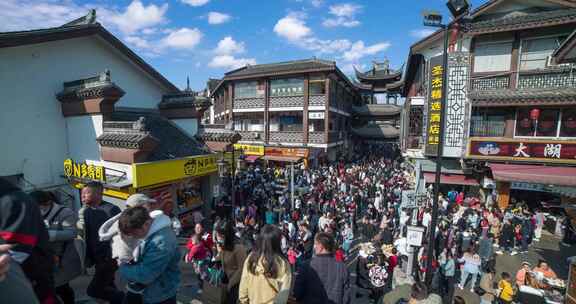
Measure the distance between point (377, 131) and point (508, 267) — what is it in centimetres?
2638

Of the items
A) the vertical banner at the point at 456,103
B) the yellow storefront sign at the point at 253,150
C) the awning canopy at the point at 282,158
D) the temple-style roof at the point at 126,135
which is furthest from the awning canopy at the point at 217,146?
the yellow storefront sign at the point at 253,150

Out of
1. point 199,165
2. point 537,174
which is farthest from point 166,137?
point 537,174

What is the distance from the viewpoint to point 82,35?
378 inches

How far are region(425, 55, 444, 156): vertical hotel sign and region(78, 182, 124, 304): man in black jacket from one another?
13650 mm

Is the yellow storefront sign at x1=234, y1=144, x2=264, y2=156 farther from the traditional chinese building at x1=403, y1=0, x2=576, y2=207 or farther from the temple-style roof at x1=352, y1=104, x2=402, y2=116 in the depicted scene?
the temple-style roof at x1=352, y1=104, x2=402, y2=116

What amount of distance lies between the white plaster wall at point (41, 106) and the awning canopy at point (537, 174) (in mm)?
16838

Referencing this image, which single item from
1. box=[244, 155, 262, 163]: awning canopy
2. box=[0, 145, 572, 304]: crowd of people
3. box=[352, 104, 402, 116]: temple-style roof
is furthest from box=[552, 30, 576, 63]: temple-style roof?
box=[352, 104, 402, 116]: temple-style roof

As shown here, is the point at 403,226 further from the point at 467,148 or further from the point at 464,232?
the point at 467,148

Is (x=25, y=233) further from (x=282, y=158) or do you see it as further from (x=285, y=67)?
(x=285, y=67)

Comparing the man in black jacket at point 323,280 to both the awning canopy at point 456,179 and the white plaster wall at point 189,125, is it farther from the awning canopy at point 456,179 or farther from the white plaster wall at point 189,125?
the awning canopy at point 456,179

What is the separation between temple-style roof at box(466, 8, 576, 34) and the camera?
35.8 ft

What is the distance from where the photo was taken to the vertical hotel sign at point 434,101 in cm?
1263

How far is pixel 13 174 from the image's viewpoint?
8.28 metres

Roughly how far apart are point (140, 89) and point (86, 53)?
233 cm
